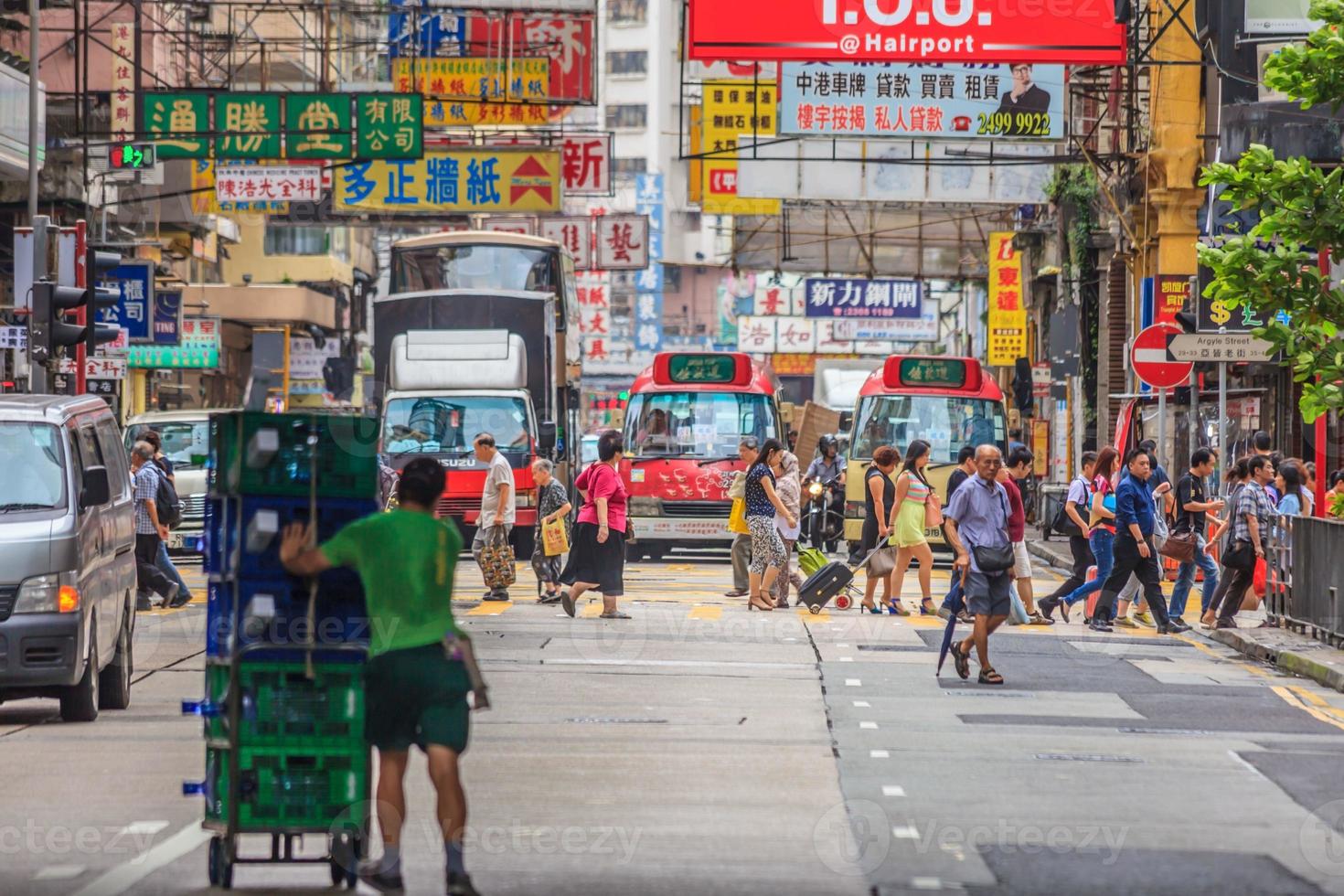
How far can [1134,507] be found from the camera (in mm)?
19609

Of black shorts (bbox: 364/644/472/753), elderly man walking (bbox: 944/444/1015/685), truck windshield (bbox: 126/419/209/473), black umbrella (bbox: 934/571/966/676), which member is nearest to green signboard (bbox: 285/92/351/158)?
truck windshield (bbox: 126/419/209/473)

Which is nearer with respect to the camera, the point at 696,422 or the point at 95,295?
the point at 95,295

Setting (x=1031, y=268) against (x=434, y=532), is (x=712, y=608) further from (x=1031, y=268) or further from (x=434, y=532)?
(x=1031, y=268)

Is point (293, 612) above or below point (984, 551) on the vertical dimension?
above

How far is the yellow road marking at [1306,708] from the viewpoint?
44.2ft

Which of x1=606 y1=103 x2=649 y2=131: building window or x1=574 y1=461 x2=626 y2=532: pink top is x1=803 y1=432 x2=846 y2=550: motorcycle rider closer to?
x1=574 y1=461 x2=626 y2=532: pink top

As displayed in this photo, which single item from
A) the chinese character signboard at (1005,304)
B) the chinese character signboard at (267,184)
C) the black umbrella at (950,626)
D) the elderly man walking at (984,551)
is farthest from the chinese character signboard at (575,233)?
the elderly man walking at (984,551)

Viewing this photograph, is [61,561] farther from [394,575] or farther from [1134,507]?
[1134,507]

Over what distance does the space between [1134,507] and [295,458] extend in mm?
13021

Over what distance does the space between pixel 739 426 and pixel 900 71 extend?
5.45 m

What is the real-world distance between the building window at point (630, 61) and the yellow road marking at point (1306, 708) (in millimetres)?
95647

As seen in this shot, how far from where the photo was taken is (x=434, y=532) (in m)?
7.68

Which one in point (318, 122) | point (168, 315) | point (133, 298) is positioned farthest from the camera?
point (168, 315)

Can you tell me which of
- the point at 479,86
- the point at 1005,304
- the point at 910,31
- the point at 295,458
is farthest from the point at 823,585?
the point at 1005,304
